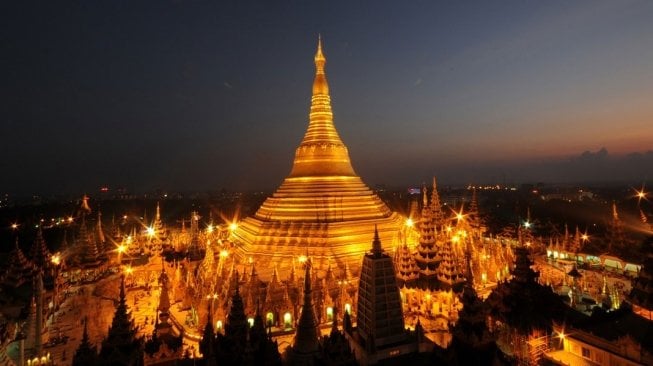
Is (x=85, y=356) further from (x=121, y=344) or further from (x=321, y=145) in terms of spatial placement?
(x=321, y=145)

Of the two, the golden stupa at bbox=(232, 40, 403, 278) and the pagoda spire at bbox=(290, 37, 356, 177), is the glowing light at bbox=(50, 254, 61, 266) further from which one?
the pagoda spire at bbox=(290, 37, 356, 177)

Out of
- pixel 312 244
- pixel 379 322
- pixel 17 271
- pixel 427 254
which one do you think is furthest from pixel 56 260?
pixel 427 254

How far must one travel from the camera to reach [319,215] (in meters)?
30.0

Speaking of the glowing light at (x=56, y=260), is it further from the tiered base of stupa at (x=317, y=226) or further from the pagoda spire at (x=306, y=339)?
the pagoda spire at (x=306, y=339)

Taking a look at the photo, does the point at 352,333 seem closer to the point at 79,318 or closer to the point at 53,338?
the point at 53,338

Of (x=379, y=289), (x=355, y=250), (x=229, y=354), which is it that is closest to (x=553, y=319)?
(x=379, y=289)

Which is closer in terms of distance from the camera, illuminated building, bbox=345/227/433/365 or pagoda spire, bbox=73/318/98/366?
pagoda spire, bbox=73/318/98/366

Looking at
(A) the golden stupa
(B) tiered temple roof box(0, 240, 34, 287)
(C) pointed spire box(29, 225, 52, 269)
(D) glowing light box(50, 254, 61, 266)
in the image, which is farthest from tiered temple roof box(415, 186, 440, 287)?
(B) tiered temple roof box(0, 240, 34, 287)

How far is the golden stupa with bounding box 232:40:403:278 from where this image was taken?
91.3 ft

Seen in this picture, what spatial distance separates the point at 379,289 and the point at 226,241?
791 inches

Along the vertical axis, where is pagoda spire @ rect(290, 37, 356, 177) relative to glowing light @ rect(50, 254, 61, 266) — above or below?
above

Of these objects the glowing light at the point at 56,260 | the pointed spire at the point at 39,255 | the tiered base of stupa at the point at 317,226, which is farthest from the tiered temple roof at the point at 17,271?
the tiered base of stupa at the point at 317,226

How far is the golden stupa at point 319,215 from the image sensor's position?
2783 cm

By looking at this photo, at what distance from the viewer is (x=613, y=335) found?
632 inches
